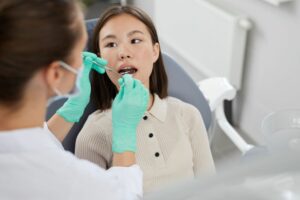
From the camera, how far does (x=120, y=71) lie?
4.21ft

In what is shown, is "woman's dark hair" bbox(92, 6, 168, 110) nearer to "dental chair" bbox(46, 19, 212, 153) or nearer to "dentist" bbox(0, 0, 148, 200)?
"dental chair" bbox(46, 19, 212, 153)

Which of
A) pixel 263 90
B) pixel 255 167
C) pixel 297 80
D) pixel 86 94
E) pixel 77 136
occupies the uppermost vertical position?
pixel 255 167

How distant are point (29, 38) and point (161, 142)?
2.43 feet

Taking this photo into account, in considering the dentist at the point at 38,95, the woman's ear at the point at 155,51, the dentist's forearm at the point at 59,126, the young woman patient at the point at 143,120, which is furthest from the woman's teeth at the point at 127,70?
the dentist at the point at 38,95

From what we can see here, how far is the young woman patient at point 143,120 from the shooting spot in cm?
129

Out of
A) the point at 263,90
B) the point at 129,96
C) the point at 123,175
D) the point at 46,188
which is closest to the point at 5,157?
the point at 46,188

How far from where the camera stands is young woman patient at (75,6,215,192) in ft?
4.24

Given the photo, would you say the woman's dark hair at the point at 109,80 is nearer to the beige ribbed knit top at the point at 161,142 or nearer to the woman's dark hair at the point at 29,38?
the beige ribbed knit top at the point at 161,142

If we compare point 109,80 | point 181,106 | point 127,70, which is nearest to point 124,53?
point 127,70

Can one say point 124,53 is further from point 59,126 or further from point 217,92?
point 217,92

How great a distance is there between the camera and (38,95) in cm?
76

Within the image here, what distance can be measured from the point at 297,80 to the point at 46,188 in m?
1.60

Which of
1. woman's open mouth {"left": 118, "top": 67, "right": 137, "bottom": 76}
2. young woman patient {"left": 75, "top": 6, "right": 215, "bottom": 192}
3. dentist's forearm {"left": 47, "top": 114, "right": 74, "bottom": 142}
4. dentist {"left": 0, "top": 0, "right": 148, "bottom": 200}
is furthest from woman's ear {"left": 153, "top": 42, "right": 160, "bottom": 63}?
dentist {"left": 0, "top": 0, "right": 148, "bottom": 200}

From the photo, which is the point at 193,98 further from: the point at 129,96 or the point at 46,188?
the point at 46,188
